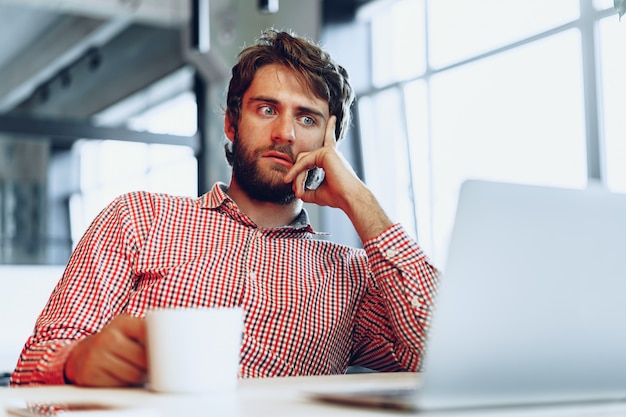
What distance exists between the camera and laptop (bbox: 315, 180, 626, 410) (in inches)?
26.9

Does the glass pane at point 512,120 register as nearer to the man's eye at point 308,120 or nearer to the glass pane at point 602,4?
the glass pane at point 602,4

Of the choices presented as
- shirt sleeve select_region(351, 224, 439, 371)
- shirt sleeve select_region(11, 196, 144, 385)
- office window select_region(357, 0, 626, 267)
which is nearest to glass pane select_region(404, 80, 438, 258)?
office window select_region(357, 0, 626, 267)

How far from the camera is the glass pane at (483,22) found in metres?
3.77

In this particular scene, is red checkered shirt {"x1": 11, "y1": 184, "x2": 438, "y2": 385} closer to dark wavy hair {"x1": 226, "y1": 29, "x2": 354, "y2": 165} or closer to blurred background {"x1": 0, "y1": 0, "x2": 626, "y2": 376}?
dark wavy hair {"x1": 226, "y1": 29, "x2": 354, "y2": 165}

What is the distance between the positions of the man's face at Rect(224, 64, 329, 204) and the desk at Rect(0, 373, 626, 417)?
2.24 feet

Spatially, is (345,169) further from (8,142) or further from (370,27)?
(8,142)

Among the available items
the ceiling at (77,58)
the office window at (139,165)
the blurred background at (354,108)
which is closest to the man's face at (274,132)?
the blurred background at (354,108)

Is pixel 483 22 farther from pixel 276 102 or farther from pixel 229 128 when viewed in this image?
pixel 276 102

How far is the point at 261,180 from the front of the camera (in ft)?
5.68

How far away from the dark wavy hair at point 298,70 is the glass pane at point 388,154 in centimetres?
263

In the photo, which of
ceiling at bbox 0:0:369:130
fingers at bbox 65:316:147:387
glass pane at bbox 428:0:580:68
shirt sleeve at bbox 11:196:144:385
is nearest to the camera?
fingers at bbox 65:316:147:387

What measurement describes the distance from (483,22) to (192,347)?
3584mm

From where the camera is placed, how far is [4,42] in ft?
22.3

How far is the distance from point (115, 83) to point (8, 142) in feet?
3.20
